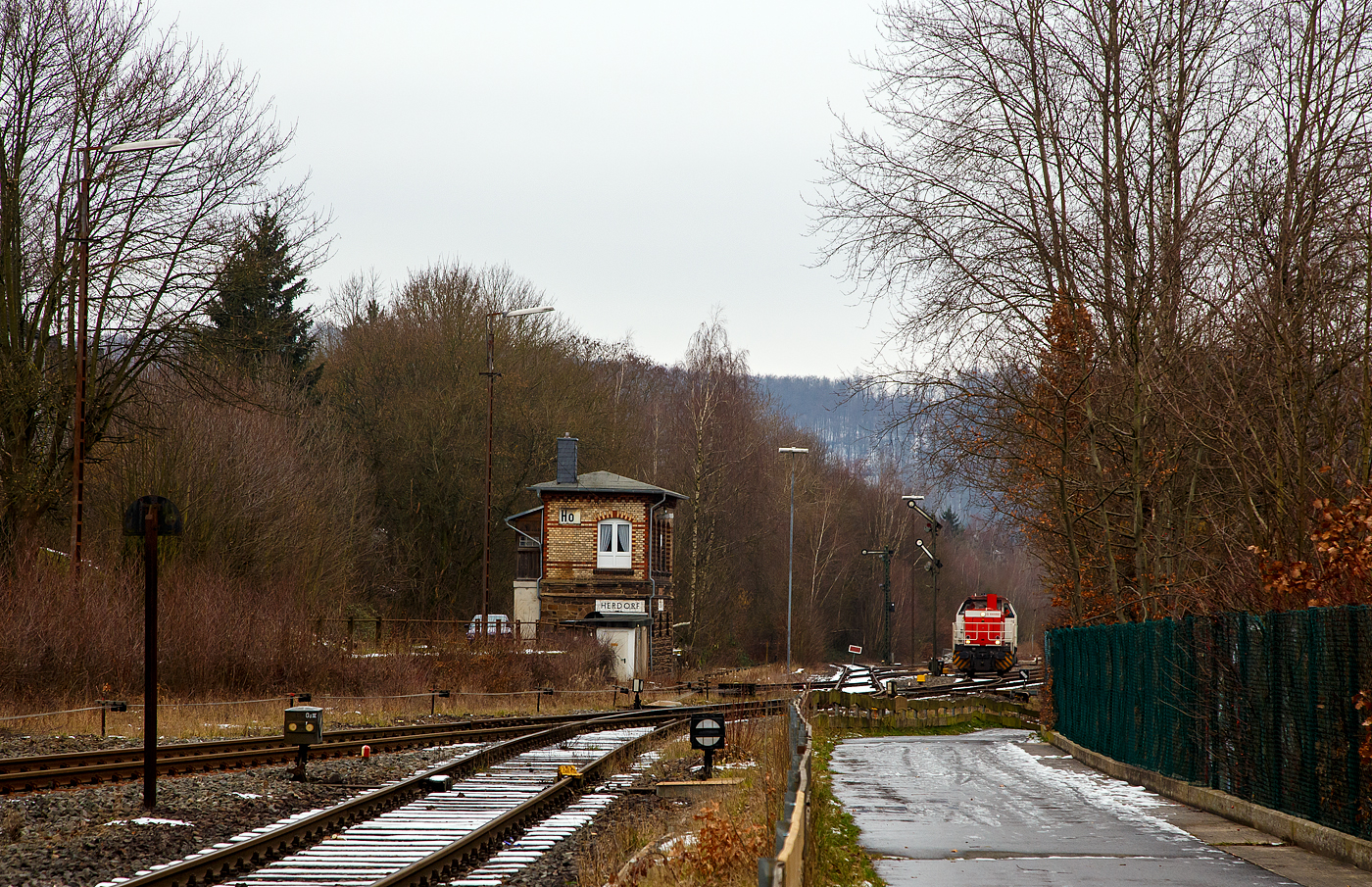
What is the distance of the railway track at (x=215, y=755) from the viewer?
14008 mm

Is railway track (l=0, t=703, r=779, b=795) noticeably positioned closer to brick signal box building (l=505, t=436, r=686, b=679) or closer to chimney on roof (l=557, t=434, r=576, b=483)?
brick signal box building (l=505, t=436, r=686, b=679)

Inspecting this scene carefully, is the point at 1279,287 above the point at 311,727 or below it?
above

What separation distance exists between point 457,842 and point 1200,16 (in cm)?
1615

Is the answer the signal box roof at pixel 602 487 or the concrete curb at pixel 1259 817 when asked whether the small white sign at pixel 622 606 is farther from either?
the concrete curb at pixel 1259 817

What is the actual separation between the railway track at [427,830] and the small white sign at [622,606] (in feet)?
85.3

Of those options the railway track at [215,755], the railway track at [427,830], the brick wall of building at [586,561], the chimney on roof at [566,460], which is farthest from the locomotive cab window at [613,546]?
the railway track at [427,830]

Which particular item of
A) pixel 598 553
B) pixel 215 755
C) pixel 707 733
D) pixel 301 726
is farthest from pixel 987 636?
pixel 301 726

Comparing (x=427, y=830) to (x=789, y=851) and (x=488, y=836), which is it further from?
(x=789, y=851)

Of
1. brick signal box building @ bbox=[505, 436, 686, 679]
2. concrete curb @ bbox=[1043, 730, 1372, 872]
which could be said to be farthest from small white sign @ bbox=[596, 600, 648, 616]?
concrete curb @ bbox=[1043, 730, 1372, 872]

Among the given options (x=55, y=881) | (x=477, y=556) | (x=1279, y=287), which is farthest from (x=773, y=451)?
(x=55, y=881)

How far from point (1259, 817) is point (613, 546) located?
36.4 metres

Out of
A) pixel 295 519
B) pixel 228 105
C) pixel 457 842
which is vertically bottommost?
pixel 457 842

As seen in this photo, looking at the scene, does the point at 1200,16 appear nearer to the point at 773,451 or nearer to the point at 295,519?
the point at 295,519

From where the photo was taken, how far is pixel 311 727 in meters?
15.8
